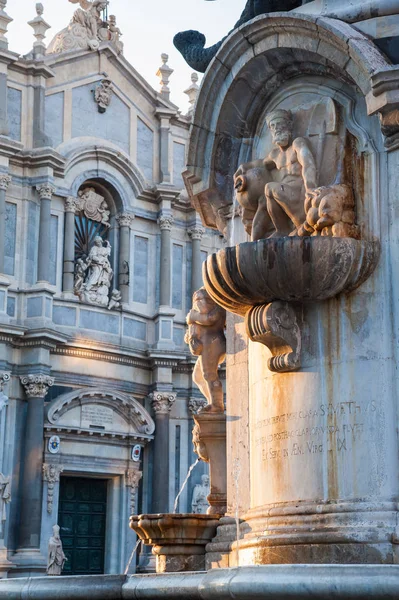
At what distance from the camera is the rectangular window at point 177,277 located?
26891 millimetres

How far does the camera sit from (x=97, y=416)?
24.2m

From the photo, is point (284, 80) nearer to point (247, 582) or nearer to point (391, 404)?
point (391, 404)

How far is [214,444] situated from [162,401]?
1705 centimetres

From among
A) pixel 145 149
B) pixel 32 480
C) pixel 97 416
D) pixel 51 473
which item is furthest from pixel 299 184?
pixel 145 149

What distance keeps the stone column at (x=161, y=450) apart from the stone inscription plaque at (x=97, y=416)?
1314mm

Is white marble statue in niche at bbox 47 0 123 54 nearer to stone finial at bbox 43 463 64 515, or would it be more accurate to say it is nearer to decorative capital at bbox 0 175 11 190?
decorative capital at bbox 0 175 11 190

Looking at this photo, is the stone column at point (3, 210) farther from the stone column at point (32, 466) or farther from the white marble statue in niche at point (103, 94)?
the white marble statue in niche at point (103, 94)

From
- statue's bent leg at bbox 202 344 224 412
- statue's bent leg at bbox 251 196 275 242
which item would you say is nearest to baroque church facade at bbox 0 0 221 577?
statue's bent leg at bbox 202 344 224 412

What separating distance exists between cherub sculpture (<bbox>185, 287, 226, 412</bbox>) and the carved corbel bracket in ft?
5.57

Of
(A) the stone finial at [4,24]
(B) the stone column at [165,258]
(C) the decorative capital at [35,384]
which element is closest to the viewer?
(C) the decorative capital at [35,384]

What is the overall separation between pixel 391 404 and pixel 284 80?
2546 mm

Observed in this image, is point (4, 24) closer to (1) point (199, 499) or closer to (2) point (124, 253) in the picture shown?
(2) point (124, 253)

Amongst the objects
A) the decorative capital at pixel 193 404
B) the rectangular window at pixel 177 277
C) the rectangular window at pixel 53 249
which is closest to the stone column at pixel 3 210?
the rectangular window at pixel 53 249

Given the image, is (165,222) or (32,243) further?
(165,222)
